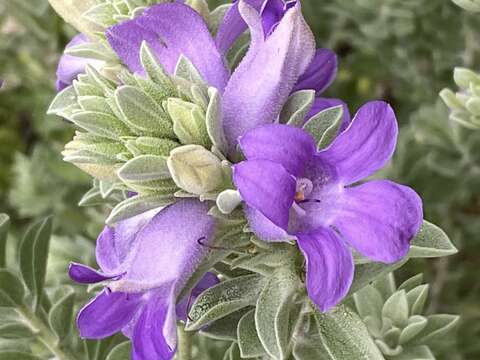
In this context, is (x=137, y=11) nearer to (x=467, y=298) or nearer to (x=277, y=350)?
Answer: (x=277, y=350)

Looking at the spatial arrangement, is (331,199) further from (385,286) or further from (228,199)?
(385,286)

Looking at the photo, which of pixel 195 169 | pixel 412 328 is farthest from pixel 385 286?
pixel 195 169

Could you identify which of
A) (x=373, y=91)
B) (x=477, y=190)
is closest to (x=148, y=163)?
(x=477, y=190)

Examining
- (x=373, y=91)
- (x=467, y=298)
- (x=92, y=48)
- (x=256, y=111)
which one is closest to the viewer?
(x=256, y=111)

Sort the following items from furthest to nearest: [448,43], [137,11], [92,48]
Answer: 1. [448,43]
2. [92,48]
3. [137,11]

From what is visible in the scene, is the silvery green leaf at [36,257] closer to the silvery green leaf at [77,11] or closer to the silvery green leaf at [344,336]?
the silvery green leaf at [77,11]

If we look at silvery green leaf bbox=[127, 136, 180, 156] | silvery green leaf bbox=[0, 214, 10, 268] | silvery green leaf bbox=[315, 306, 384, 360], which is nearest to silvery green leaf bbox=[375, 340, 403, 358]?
silvery green leaf bbox=[315, 306, 384, 360]
